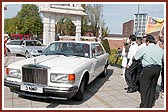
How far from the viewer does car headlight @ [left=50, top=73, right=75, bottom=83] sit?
4688 millimetres

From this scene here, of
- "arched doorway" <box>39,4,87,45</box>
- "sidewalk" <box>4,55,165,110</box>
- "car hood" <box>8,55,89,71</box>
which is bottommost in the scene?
"sidewalk" <box>4,55,165,110</box>

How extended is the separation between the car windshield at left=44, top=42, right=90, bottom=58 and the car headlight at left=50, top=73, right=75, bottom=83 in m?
1.54

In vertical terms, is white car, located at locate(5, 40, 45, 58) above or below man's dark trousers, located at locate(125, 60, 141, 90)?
above

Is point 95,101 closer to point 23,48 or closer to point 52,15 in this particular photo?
point 23,48

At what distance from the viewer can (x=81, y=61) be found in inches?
219

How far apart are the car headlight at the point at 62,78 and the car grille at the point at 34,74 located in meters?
0.20

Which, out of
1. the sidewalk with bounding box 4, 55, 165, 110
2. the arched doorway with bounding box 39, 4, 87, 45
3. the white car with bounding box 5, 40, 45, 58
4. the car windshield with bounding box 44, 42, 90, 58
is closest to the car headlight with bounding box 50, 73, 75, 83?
the sidewalk with bounding box 4, 55, 165, 110

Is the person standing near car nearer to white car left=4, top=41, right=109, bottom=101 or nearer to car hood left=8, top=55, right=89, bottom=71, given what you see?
white car left=4, top=41, right=109, bottom=101

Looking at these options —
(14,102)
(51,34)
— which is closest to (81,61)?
(14,102)

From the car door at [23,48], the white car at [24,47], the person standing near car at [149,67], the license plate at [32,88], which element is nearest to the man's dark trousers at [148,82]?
the person standing near car at [149,67]

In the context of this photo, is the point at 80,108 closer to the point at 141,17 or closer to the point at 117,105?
the point at 117,105

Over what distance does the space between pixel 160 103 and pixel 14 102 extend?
3791 mm

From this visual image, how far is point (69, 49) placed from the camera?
6387mm

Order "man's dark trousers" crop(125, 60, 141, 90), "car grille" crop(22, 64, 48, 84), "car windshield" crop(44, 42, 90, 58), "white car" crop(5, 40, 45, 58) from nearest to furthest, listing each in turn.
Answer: "car grille" crop(22, 64, 48, 84), "man's dark trousers" crop(125, 60, 141, 90), "car windshield" crop(44, 42, 90, 58), "white car" crop(5, 40, 45, 58)
